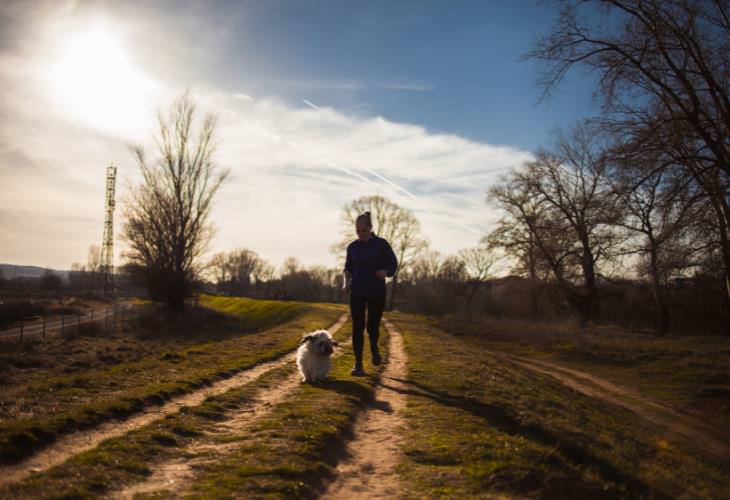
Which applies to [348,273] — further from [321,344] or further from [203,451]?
[203,451]

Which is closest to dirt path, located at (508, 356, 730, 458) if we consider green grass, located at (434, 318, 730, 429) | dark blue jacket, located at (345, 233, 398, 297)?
green grass, located at (434, 318, 730, 429)

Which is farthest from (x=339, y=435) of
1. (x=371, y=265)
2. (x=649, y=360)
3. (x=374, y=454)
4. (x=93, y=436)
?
(x=649, y=360)

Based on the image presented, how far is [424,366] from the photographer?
Answer: 1052 cm

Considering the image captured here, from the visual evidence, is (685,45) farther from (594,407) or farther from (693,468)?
(693,468)

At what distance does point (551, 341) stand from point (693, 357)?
693 centimetres

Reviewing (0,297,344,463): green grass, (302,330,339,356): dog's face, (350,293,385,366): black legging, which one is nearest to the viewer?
(0,297,344,463): green grass

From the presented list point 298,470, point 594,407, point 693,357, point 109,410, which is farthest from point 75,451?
point 693,357

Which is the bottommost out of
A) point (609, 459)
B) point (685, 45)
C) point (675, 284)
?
point (609, 459)

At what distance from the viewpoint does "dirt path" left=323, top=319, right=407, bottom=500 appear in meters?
4.02

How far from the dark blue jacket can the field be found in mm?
1618

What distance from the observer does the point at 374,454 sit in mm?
4887

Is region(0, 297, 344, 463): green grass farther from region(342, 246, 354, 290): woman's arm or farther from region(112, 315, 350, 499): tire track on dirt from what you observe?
region(342, 246, 354, 290): woman's arm

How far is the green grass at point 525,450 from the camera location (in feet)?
13.7

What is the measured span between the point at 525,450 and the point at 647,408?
968 centimetres
